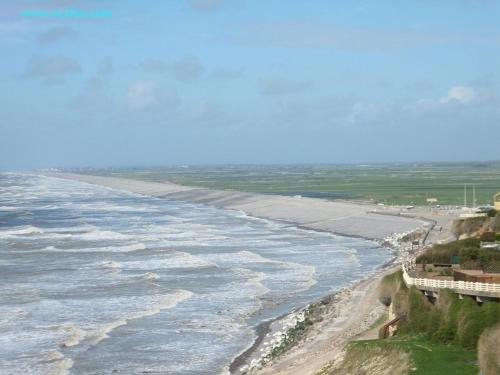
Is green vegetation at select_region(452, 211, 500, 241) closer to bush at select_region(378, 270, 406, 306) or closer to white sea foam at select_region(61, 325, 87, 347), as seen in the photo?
bush at select_region(378, 270, 406, 306)

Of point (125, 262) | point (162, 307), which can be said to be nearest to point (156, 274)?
point (125, 262)

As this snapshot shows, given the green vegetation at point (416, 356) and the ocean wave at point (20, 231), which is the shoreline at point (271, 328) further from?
the ocean wave at point (20, 231)

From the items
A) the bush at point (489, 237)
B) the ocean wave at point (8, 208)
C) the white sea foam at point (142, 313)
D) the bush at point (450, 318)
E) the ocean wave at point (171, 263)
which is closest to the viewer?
the bush at point (450, 318)

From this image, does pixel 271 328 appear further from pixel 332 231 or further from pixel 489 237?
pixel 332 231

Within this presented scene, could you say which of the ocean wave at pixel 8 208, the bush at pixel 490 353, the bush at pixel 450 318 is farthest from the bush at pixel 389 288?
the ocean wave at pixel 8 208

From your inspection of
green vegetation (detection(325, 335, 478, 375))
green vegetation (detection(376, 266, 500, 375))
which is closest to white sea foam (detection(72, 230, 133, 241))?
green vegetation (detection(376, 266, 500, 375))

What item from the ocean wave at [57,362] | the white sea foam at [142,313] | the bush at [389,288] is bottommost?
the ocean wave at [57,362]
